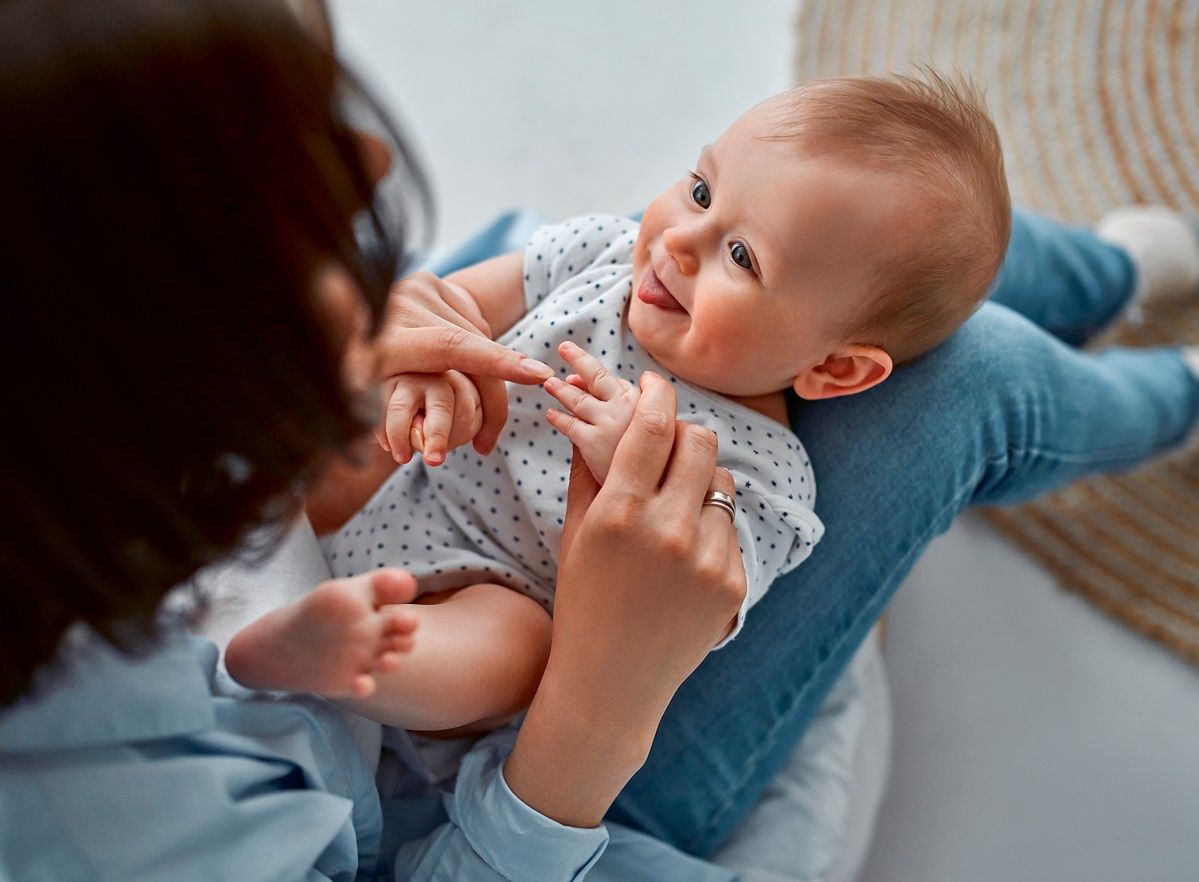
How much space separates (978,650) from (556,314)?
75 centimetres

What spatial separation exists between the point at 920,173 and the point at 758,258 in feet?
0.43

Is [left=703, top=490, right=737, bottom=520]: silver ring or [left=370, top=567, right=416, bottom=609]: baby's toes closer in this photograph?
[left=370, top=567, right=416, bottom=609]: baby's toes

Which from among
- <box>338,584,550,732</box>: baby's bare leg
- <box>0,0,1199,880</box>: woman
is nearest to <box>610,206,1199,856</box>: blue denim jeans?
<box>0,0,1199,880</box>: woman

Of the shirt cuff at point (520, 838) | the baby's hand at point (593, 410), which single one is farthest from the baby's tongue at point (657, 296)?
the shirt cuff at point (520, 838)

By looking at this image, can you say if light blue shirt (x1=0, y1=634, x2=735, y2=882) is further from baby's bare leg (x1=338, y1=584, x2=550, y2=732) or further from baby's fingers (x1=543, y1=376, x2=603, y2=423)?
baby's fingers (x1=543, y1=376, x2=603, y2=423)

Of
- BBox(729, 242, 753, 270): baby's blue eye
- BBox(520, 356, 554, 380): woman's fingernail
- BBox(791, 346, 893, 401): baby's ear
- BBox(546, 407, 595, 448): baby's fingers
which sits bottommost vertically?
BBox(791, 346, 893, 401): baby's ear

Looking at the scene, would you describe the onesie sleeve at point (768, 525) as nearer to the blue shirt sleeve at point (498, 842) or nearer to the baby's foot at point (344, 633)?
the blue shirt sleeve at point (498, 842)

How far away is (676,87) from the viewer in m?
1.73

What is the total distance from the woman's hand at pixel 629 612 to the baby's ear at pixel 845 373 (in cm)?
17

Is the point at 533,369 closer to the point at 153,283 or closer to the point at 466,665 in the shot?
the point at 466,665

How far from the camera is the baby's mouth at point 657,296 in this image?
0.79 metres

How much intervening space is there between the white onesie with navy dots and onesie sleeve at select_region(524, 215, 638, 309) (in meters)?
0.03

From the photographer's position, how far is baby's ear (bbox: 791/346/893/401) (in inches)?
30.8

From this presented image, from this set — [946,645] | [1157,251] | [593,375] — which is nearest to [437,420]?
[593,375]
